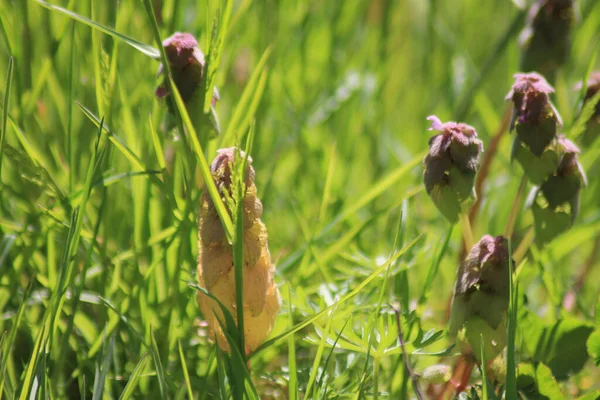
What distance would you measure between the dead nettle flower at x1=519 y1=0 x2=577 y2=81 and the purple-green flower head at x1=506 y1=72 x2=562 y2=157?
17.5 inches

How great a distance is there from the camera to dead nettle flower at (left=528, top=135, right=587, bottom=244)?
40.1 inches

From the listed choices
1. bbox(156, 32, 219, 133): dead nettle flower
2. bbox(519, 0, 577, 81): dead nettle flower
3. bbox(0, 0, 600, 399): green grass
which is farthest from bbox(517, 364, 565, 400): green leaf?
bbox(519, 0, 577, 81): dead nettle flower

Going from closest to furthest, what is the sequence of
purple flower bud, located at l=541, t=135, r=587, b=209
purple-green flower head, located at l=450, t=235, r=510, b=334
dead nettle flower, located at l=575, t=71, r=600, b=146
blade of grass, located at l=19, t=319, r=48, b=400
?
blade of grass, located at l=19, t=319, r=48, b=400 < purple-green flower head, located at l=450, t=235, r=510, b=334 < purple flower bud, located at l=541, t=135, r=587, b=209 < dead nettle flower, located at l=575, t=71, r=600, b=146

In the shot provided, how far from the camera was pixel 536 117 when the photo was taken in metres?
0.97

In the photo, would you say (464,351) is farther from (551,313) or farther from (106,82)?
(106,82)

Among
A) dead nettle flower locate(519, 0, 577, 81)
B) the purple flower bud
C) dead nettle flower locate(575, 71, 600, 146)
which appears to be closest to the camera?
the purple flower bud

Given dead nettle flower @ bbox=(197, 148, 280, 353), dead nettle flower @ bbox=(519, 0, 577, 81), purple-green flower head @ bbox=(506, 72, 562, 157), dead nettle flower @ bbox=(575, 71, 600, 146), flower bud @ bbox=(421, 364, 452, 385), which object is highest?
dead nettle flower @ bbox=(519, 0, 577, 81)

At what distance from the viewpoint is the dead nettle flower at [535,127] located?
0.97 metres

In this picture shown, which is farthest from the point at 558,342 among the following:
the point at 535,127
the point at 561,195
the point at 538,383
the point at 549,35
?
the point at 549,35

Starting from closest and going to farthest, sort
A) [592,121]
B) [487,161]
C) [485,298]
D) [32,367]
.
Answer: [32,367] < [485,298] < [592,121] < [487,161]

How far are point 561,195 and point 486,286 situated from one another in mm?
220

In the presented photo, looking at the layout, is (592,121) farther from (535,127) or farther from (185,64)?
(185,64)

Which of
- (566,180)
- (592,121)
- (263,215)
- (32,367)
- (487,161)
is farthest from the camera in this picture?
(487,161)

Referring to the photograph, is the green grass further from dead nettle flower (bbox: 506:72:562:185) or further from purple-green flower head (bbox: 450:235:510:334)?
dead nettle flower (bbox: 506:72:562:185)
